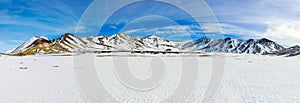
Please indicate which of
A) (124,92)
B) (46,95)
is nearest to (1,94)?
(46,95)

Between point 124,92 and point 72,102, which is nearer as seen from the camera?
point 72,102

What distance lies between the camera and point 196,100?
35.2 feet

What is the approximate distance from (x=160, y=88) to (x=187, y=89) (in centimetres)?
165

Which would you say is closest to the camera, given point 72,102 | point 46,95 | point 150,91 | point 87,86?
point 72,102

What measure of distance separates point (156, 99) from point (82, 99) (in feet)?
12.0

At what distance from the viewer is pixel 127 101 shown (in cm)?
1062

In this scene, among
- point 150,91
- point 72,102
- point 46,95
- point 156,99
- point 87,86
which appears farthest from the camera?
point 87,86

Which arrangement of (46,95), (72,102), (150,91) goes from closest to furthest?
(72,102), (46,95), (150,91)

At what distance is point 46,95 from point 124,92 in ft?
13.6

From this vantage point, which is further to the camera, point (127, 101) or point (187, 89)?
point (187, 89)

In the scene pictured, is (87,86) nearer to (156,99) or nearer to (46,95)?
(46,95)

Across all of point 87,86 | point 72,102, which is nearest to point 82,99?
point 72,102

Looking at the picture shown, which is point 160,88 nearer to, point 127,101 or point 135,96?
point 135,96

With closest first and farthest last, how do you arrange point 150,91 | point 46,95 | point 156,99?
point 156,99 → point 46,95 → point 150,91
